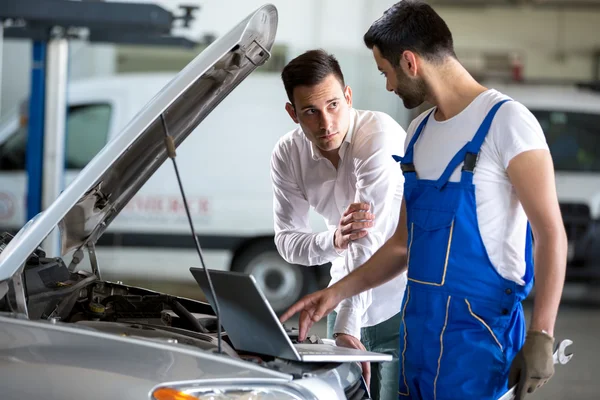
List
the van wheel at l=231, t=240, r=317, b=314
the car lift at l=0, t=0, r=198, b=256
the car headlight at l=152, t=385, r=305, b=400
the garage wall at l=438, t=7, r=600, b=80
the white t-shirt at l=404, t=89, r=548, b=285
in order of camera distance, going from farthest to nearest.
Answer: the garage wall at l=438, t=7, r=600, b=80 < the van wheel at l=231, t=240, r=317, b=314 < the car lift at l=0, t=0, r=198, b=256 < the white t-shirt at l=404, t=89, r=548, b=285 < the car headlight at l=152, t=385, r=305, b=400

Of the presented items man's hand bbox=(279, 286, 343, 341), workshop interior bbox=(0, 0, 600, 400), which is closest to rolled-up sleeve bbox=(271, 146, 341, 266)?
workshop interior bbox=(0, 0, 600, 400)

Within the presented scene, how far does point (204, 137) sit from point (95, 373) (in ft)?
20.3

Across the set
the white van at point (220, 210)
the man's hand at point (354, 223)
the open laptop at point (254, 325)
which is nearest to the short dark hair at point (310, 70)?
the man's hand at point (354, 223)

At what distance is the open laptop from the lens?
212cm

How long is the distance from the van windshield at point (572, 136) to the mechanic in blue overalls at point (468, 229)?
711 cm

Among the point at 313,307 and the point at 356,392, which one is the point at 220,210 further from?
the point at 356,392

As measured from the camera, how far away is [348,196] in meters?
3.23

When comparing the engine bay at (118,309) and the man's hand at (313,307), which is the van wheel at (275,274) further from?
the man's hand at (313,307)

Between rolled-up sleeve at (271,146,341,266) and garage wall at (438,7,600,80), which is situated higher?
garage wall at (438,7,600,80)

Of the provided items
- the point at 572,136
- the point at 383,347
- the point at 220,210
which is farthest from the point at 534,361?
the point at 572,136

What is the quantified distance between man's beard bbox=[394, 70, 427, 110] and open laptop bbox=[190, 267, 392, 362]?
71 cm

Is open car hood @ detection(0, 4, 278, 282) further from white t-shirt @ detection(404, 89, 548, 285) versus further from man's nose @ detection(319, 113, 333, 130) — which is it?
white t-shirt @ detection(404, 89, 548, 285)

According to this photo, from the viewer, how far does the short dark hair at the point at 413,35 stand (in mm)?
2361

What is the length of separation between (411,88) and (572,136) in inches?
286
